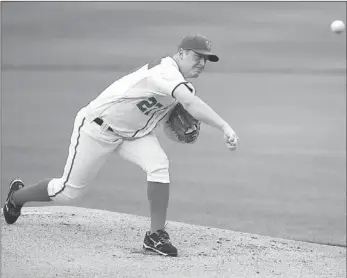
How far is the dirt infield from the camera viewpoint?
133 inches

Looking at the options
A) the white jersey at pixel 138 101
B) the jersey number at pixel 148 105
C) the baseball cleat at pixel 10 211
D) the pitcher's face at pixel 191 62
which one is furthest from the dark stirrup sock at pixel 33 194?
the pitcher's face at pixel 191 62

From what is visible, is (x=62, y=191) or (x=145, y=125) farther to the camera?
(x=62, y=191)

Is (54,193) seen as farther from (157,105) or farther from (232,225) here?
(232,225)

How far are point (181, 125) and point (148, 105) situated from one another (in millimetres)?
260

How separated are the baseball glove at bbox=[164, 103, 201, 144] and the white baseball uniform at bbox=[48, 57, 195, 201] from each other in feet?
0.26

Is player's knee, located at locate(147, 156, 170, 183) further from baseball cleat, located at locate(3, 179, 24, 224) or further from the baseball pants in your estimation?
baseball cleat, located at locate(3, 179, 24, 224)

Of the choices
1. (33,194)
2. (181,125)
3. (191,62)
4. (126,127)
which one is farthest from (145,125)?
(33,194)

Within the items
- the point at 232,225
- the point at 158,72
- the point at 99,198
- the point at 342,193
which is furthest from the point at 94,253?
the point at 342,193

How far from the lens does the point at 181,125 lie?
3867 mm

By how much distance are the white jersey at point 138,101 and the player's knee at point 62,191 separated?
0.39 metres

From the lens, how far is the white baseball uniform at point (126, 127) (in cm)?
367

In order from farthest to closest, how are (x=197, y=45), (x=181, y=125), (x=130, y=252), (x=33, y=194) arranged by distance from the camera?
(x=33, y=194) → (x=181, y=125) → (x=130, y=252) → (x=197, y=45)

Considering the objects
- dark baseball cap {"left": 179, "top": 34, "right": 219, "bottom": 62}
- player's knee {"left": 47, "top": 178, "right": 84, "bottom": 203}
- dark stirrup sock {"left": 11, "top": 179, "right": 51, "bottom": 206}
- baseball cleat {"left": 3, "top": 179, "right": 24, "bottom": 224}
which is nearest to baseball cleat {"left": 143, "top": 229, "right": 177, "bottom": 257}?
player's knee {"left": 47, "top": 178, "right": 84, "bottom": 203}

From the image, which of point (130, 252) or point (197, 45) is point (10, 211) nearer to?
point (130, 252)
